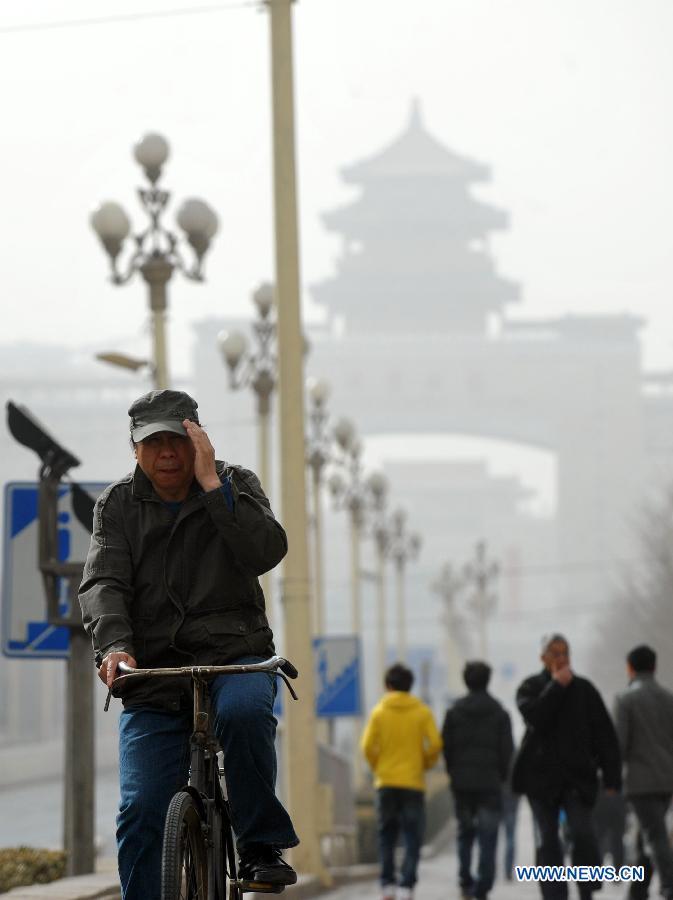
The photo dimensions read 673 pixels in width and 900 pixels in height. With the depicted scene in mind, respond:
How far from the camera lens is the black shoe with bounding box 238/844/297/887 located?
16.3ft

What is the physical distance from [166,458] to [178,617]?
15.6 inches

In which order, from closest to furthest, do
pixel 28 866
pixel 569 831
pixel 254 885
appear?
pixel 254 885 → pixel 28 866 → pixel 569 831


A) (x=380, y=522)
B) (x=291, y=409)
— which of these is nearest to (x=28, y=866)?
(x=291, y=409)

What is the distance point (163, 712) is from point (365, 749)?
664 cm

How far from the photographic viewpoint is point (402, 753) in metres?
11.6

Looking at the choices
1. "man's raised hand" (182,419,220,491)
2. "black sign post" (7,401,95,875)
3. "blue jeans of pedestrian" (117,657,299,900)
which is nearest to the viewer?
→ "blue jeans of pedestrian" (117,657,299,900)

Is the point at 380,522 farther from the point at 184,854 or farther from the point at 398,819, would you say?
the point at 184,854

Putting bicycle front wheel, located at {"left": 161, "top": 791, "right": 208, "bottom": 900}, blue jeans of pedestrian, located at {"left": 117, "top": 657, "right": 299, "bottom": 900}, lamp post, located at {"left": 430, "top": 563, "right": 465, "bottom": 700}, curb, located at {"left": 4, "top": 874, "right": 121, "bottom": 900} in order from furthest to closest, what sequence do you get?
1. lamp post, located at {"left": 430, "top": 563, "right": 465, "bottom": 700}
2. curb, located at {"left": 4, "top": 874, "right": 121, "bottom": 900}
3. blue jeans of pedestrian, located at {"left": 117, "top": 657, "right": 299, "bottom": 900}
4. bicycle front wheel, located at {"left": 161, "top": 791, "right": 208, "bottom": 900}

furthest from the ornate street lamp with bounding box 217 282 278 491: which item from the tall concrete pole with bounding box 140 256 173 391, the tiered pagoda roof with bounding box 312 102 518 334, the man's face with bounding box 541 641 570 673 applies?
the tiered pagoda roof with bounding box 312 102 518 334

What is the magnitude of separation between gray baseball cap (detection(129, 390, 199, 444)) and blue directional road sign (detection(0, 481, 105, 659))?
4562 mm

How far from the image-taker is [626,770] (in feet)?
33.8

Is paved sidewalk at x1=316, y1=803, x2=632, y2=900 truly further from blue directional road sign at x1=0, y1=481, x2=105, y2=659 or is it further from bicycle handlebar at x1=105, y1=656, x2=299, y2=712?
bicycle handlebar at x1=105, y1=656, x2=299, y2=712

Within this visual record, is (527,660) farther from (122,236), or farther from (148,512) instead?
(148,512)

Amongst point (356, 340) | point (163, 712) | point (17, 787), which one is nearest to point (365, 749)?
point (163, 712)
